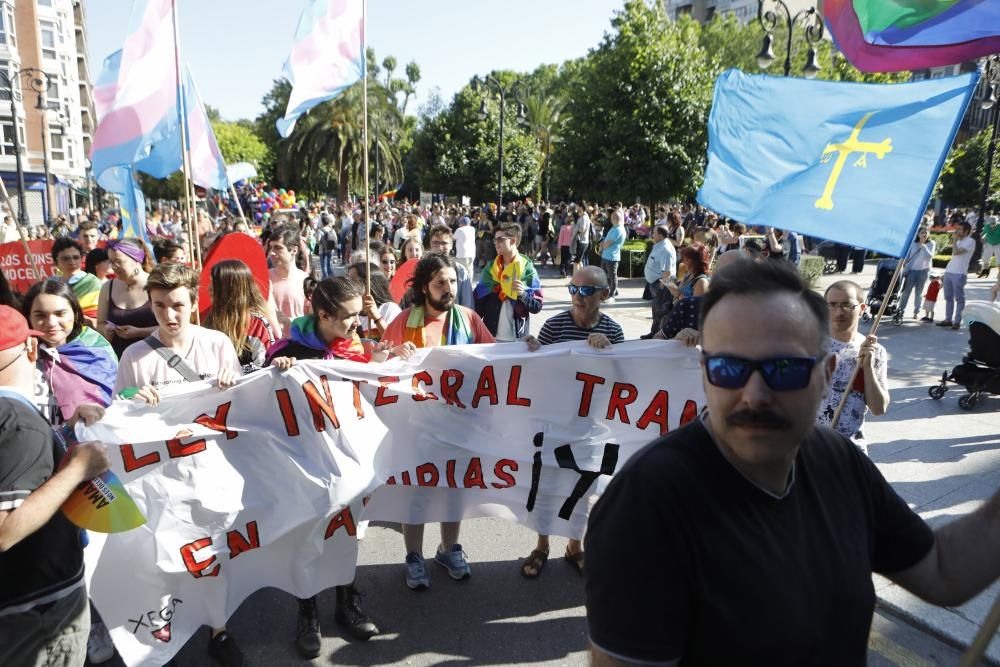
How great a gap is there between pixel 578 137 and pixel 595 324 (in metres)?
16.4

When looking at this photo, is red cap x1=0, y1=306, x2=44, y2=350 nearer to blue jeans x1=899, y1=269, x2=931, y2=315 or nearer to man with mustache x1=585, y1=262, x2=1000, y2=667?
man with mustache x1=585, y1=262, x2=1000, y2=667

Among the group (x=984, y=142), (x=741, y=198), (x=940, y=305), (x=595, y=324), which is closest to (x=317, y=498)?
(x=595, y=324)

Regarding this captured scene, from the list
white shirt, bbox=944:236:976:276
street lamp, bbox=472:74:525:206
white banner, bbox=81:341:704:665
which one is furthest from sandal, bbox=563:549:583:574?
street lamp, bbox=472:74:525:206

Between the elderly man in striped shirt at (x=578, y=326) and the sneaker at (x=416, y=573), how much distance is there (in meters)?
0.61

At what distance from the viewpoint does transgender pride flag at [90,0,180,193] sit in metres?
5.96

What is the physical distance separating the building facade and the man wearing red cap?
44.9m

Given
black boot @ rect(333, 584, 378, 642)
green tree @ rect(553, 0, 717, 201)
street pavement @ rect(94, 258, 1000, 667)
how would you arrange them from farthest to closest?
1. green tree @ rect(553, 0, 717, 201)
2. black boot @ rect(333, 584, 378, 642)
3. street pavement @ rect(94, 258, 1000, 667)

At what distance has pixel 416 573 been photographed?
3975mm

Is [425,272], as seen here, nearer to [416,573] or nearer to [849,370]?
[416,573]

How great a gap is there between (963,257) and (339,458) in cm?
1136

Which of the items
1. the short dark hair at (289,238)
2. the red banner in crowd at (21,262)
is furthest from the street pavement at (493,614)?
the red banner in crowd at (21,262)

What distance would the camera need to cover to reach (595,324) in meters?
4.39

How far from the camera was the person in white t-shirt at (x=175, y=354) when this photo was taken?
337 cm

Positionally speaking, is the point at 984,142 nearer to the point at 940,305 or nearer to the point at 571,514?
the point at 940,305
